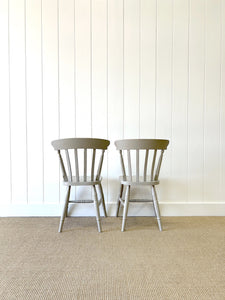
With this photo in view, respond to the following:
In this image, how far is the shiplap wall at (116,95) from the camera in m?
2.20

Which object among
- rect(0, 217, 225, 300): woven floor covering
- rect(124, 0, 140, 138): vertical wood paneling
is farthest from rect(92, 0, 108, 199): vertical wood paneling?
rect(0, 217, 225, 300): woven floor covering

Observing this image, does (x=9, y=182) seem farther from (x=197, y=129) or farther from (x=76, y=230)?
(x=197, y=129)

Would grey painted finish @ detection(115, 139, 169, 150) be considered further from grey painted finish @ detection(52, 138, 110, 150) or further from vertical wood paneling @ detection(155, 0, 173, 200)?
vertical wood paneling @ detection(155, 0, 173, 200)

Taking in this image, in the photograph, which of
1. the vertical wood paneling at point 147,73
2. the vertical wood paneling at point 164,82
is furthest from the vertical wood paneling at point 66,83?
the vertical wood paneling at point 164,82

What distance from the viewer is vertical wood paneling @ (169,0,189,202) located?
7.26ft

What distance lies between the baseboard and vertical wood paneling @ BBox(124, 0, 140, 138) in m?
0.73

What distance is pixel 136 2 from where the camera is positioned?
7.16 feet

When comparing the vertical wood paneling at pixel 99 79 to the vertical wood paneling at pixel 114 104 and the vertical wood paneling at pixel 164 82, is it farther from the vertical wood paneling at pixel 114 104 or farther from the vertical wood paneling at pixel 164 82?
the vertical wood paneling at pixel 164 82

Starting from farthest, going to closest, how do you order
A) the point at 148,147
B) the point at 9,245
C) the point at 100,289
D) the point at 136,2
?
the point at 136,2 → the point at 148,147 → the point at 9,245 → the point at 100,289

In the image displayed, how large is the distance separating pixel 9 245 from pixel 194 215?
5.41 ft

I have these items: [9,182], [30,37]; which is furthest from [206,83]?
[9,182]

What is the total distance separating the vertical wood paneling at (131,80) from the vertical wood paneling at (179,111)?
1.18 feet

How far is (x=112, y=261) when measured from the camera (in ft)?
4.27

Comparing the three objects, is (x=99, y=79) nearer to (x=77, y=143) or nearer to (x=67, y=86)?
(x=67, y=86)
